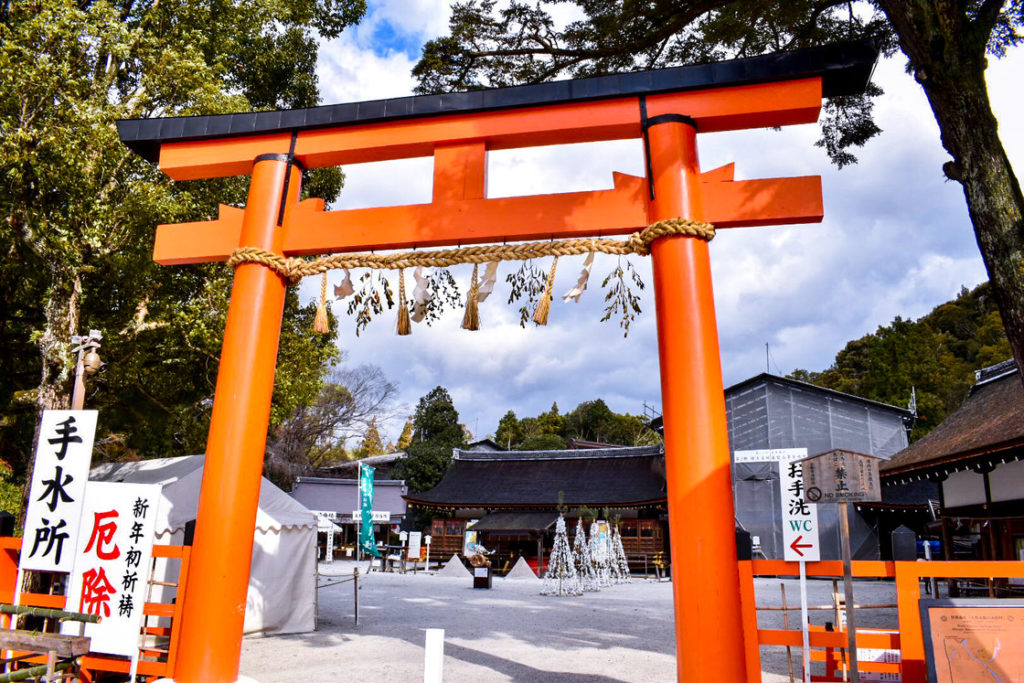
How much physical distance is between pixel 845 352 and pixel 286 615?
35629 mm

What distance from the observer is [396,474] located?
3169 centimetres

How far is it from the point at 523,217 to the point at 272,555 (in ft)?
20.3

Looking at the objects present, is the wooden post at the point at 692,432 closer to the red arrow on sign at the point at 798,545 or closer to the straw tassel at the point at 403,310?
the straw tassel at the point at 403,310

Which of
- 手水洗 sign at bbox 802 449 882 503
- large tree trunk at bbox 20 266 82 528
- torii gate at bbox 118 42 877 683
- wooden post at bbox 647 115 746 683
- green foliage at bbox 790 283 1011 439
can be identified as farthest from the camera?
green foliage at bbox 790 283 1011 439

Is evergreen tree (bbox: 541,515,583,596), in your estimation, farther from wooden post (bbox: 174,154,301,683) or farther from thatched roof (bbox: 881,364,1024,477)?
wooden post (bbox: 174,154,301,683)

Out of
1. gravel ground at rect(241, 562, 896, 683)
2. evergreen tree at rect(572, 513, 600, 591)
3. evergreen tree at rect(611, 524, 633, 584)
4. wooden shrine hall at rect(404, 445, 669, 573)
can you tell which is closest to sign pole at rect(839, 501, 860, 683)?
gravel ground at rect(241, 562, 896, 683)

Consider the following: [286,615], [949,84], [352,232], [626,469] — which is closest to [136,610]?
[352,232]

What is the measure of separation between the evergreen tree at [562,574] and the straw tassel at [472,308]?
39.0ft

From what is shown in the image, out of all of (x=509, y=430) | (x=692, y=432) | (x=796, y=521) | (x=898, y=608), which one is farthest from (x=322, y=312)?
(x=509, y=430)

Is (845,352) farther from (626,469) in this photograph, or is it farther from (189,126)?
(189,126)

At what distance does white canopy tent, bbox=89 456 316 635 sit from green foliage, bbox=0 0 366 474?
195 centimetres

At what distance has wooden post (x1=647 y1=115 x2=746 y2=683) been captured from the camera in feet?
11.6

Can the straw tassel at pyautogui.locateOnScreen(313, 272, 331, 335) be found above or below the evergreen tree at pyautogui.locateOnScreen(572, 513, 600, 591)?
above

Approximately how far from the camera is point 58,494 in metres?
4.58
